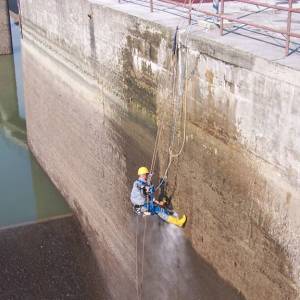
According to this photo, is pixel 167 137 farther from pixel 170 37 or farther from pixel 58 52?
pixel 58 52

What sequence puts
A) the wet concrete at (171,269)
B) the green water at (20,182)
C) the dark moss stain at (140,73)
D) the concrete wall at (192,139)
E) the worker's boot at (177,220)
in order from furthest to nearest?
the green water at (20,182) → the dark moss stain at (140,73) → the worker's boot at (177,220) → the wet concrete at (171,269) → the concrete wall at (192,139)

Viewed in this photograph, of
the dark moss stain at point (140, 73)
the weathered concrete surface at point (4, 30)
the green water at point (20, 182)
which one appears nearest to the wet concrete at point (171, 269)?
the dark moss stain at point (140, 73)

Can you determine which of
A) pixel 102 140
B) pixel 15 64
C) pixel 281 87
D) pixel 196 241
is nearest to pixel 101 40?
pixel 102 140

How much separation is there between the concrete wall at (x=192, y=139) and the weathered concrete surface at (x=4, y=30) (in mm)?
14425

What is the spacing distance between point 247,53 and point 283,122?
2.99 feet

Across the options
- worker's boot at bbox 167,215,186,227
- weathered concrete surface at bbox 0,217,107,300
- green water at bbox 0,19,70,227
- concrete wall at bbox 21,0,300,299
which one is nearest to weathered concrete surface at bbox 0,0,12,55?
green water at bbox 0,19,70,227

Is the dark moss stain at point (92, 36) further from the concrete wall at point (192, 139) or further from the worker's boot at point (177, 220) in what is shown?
the worker's boot at point (177, 220)

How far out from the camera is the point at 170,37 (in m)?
6.84

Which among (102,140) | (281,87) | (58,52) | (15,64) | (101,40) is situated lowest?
(15,64)

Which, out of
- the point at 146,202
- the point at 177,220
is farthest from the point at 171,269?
the point at 146,202

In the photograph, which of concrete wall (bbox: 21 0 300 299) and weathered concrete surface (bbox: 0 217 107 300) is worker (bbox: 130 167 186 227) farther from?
weathered concrete surface (bbox: 0 217 107 300)

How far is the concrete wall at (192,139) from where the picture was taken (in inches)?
204

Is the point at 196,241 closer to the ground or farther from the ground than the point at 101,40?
closer to the ground

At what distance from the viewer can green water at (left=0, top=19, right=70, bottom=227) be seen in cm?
1348
